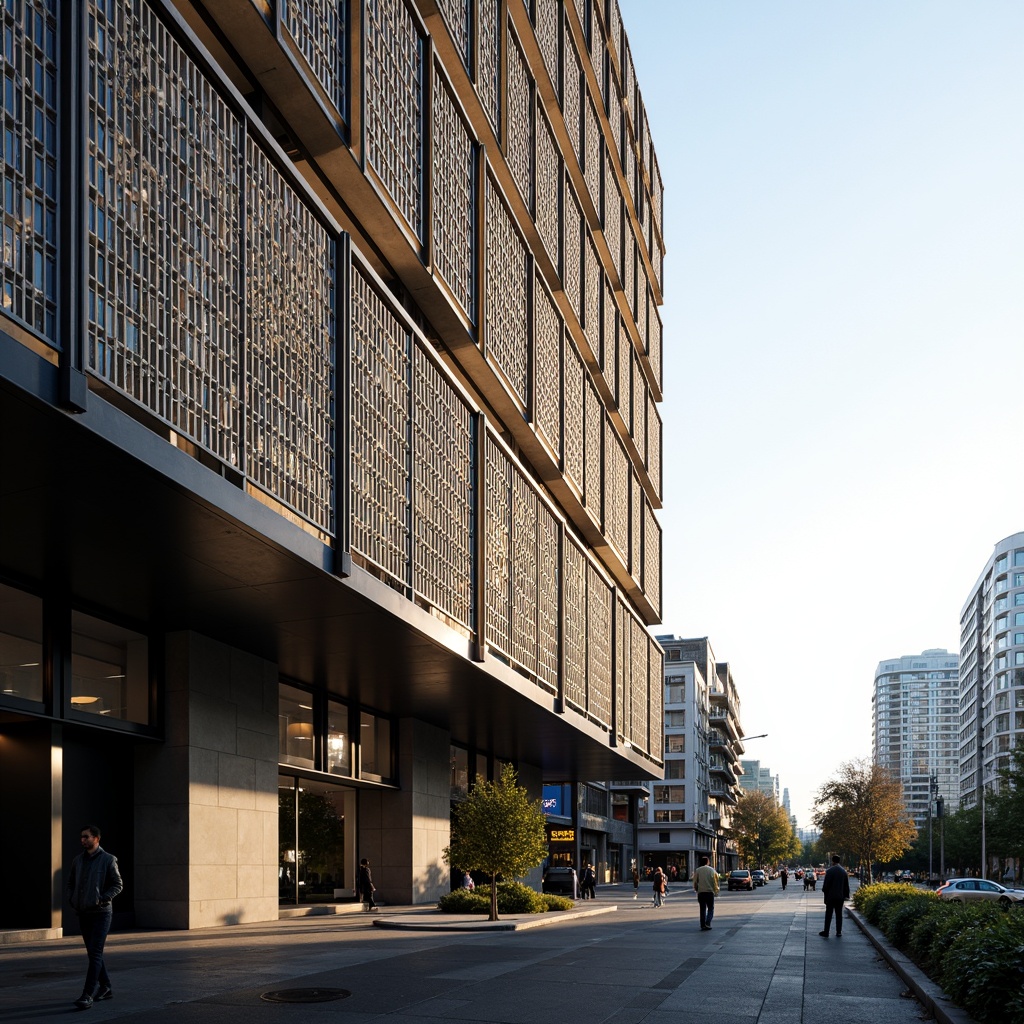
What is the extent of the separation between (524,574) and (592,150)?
23.3m

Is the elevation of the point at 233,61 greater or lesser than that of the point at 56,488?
greater

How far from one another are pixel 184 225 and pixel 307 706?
17.1 meters

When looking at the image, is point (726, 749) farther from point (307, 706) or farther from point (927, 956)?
point (927, 956)

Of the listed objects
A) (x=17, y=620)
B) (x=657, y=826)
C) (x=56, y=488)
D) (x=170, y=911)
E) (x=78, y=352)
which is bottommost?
(x=657, y=826)

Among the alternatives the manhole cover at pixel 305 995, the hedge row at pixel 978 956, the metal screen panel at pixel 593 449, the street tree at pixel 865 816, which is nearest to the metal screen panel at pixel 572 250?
the metal screen panel at pixel 593 449

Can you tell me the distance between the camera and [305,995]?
43.9 feet

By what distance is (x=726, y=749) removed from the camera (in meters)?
159

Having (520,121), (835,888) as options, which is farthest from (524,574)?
(520,121)

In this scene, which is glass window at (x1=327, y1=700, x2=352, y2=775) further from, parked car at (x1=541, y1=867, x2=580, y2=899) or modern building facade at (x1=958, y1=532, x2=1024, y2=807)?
modern building facade at (x1=958, y1=532, x2=1024, y2=807)

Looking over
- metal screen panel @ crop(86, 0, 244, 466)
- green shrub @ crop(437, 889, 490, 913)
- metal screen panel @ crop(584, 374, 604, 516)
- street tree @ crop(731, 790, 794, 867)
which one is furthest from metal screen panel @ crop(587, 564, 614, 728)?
street tree @ crop(731, 790, 794, 867)

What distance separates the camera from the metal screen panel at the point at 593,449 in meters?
46.1

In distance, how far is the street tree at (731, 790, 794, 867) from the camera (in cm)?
15225

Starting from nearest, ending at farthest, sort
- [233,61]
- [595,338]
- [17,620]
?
1. [17,620]
2. [233,61]
3. [595,338]

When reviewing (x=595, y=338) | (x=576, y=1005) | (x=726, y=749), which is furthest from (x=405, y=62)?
(x=726, y=749)
